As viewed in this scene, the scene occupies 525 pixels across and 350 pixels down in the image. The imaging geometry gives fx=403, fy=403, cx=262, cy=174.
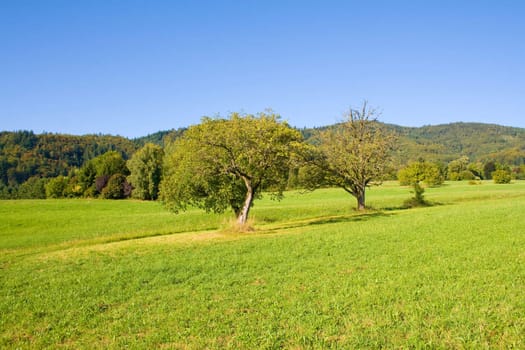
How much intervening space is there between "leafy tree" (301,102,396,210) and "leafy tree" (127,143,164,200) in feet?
140

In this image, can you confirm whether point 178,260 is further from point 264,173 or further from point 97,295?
point 264,173

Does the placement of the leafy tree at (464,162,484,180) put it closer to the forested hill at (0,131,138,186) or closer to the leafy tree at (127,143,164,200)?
the leafy tree at (127,143,164,200)

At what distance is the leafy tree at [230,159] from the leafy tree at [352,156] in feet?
33.3

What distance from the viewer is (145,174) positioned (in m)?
76.4

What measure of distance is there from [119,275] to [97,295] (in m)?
2.32

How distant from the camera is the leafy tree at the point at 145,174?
75.6 m

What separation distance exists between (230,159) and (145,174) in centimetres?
5410

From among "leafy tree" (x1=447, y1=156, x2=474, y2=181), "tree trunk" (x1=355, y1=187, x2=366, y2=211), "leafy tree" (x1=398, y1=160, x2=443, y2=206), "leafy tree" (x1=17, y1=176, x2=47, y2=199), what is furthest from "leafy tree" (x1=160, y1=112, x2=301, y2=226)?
"leafy tree" (x1=447, y1=156, x2=474, y2=181)

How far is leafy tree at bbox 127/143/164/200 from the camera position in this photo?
75.6 m

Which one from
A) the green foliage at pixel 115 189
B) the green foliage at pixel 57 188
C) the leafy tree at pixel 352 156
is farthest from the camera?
the green foliage at pixel 57 188

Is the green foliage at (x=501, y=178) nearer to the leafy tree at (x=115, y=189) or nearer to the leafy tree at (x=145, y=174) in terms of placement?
the leafy tree at (x=145, y=174)

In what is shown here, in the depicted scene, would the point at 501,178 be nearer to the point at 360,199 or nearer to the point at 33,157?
the point at 360,199

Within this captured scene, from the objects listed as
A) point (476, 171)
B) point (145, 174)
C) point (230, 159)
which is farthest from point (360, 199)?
point (476, 171)

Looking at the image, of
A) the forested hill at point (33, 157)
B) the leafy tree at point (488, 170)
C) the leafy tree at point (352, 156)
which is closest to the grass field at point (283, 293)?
the leafy tree at point (352, 156)
